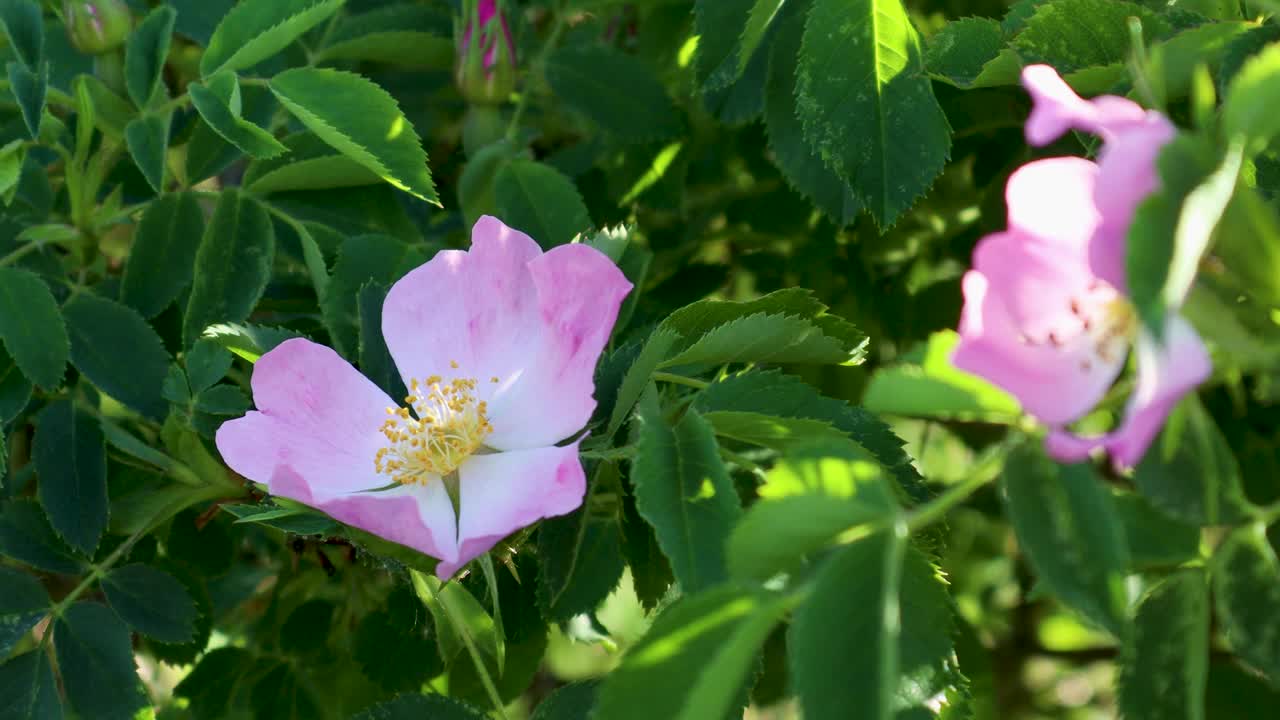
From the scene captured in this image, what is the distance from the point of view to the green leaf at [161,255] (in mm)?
1106

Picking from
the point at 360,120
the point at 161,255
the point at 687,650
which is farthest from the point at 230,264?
the point at 687,650

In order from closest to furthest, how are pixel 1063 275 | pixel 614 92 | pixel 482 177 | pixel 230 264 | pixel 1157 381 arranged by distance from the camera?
pixel 1157 381 < pixel 1063 275 < pixel 230 264 < pixel 482 177 < pixel 614 92

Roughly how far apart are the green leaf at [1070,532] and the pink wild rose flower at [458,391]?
0.28 m

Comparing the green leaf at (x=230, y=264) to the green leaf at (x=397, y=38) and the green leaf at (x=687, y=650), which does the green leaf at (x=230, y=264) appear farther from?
the green leaf at (x=687, y=650)

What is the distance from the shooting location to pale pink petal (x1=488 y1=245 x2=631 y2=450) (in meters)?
0.84

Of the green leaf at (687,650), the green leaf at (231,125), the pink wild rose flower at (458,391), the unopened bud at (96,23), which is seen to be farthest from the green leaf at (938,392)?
the unopened bud at (96,23)

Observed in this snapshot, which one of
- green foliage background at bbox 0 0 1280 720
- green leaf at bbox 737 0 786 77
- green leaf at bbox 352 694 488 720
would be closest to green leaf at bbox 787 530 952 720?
green foliage background at bbox 0 0 1280 720

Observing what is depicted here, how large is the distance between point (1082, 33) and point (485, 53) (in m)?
0.57

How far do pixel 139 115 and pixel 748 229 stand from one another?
25.6 inches

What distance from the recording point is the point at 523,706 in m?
2.27

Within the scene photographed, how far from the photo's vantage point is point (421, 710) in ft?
2.89

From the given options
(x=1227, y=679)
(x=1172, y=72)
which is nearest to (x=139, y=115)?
(x=1172, y=72)

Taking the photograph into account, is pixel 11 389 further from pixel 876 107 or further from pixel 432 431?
pixel 876 107

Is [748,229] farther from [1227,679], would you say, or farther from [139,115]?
[1227,679]
